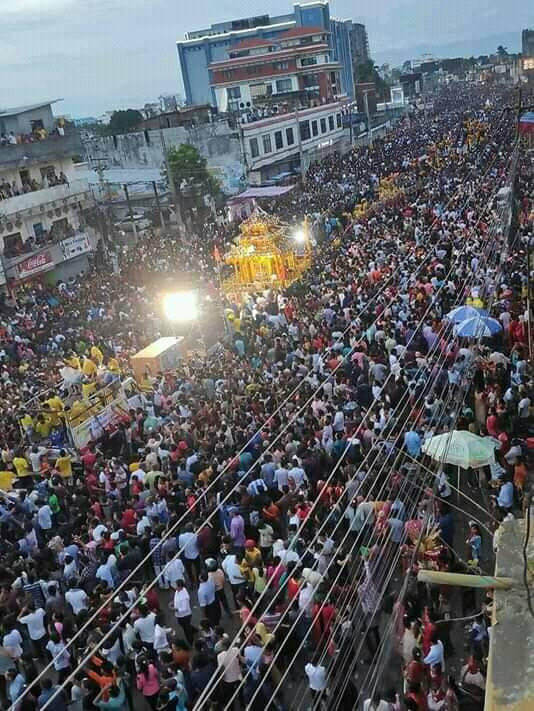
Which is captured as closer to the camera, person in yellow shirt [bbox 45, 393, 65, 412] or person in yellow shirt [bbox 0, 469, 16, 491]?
person in yellow shirt [bbox 0, 469, 16, 491]

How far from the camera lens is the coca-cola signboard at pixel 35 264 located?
84.4ft

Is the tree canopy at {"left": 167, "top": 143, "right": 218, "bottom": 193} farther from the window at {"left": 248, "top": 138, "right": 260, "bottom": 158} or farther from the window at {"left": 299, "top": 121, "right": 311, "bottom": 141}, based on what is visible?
the window at {"left": 299, "top": 121, "right": 311, "bottom": 141}

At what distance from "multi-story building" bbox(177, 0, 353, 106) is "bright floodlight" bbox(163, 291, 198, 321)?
64771mm

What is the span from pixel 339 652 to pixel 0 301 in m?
21.0

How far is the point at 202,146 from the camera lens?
41.8 metres

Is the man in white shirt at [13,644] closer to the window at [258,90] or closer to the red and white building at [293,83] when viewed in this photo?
the red and white building at [293,83]

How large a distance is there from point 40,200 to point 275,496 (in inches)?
870

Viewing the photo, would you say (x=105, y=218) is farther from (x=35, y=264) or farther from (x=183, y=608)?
(x=183, y=608)

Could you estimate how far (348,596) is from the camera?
7.39m

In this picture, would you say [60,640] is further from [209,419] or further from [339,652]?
[209,419]

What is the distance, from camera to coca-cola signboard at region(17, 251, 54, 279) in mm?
25719

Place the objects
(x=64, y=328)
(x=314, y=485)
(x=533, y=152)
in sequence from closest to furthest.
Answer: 1. (x=314, y=485)
2. (x=64, y=328)
3. (x=533, y=152)

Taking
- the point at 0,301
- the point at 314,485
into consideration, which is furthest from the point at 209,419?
the point at 0,301

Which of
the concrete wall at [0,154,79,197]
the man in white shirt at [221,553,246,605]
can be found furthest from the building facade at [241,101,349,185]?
the man in white shirt at [221,553,246,605]
